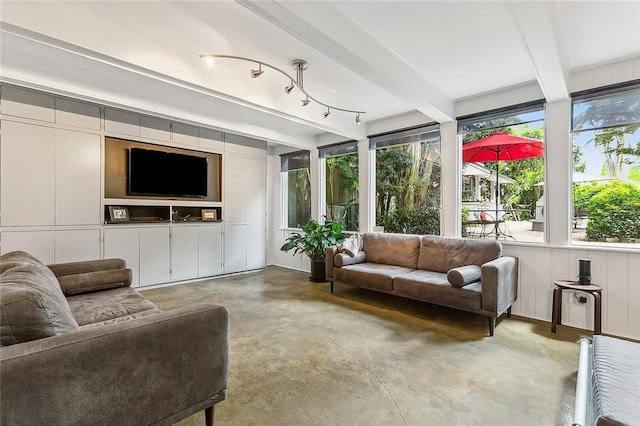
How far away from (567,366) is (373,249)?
261 centimetres

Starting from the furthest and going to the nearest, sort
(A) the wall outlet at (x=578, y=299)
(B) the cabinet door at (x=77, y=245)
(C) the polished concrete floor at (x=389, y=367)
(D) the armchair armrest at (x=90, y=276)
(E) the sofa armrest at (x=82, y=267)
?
(B) the cabinet door at (x=77, y=245) → (A) the wall outlet at (x=578, y=299) → (E) the sofa armrest at (x=82, y=267) → (D) the armchair armrest at (x=90, y=276) → (C) the polished concrete floor at (x=389, y=367)

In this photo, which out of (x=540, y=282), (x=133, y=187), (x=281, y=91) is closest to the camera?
(x=540, y=282)

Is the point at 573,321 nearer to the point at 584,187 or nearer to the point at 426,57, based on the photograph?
the point at 584,187

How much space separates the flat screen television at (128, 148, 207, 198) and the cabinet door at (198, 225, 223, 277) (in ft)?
2.06

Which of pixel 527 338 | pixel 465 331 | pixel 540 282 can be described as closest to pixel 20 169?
pixel 465 331

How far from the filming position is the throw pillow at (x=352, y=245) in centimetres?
447

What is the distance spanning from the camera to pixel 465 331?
3076mm

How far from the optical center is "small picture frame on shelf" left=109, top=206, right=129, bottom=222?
14.2ft

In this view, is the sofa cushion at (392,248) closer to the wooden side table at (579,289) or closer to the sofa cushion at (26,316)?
the wooden side table at (579,289)

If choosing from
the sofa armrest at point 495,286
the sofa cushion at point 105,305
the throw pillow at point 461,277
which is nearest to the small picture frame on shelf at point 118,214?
the sofa cushion at point 105,305

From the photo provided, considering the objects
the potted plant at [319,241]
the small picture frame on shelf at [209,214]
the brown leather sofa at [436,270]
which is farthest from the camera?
the small picture frame on shelf at [209,214]

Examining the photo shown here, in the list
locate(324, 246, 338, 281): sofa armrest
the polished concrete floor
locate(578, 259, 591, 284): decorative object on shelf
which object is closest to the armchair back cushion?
the polished concrete floor

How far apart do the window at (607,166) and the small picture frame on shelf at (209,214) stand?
16.7ft

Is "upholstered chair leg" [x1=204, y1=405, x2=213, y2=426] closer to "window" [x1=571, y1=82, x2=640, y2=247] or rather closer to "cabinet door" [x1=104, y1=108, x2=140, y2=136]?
"window" [x1=571, y1=82, x2=640, y2=247]
